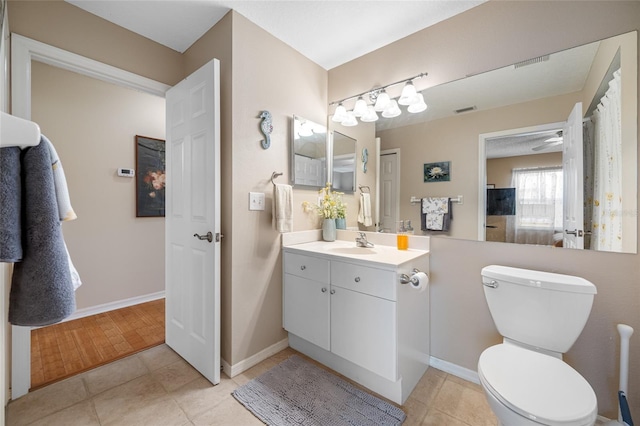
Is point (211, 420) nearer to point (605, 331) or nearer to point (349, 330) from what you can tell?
point (349, 330)

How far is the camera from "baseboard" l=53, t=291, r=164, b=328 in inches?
105

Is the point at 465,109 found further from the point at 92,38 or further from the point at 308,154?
the point at 92,38

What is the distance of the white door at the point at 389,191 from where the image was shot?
6.94 ft

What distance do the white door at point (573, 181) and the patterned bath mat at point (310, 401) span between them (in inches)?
53.1

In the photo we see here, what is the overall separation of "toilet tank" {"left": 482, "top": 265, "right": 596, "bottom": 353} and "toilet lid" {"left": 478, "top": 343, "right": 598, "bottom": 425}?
104mm

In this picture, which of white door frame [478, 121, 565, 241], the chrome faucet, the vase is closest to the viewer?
white door frame [478, 121, 565, 241]

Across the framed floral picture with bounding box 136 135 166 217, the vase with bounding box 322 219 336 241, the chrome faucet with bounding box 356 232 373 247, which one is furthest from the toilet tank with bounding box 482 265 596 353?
the framed floral picture with bounding box 136 135 166 217

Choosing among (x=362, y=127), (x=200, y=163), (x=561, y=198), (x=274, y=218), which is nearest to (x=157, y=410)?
(x=274, y=218)

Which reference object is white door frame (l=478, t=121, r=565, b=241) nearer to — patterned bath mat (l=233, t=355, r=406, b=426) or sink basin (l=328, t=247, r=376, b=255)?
sink basin (l=328, t=247, r=376, b=255)

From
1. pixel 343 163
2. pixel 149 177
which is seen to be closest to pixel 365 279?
pixel 343 163

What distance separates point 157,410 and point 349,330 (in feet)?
3.87

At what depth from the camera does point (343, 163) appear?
246 cm

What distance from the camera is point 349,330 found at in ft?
5.53

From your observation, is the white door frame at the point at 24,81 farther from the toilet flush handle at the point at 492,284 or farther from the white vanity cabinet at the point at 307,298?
the toilet flush handle at the point at 492,284
